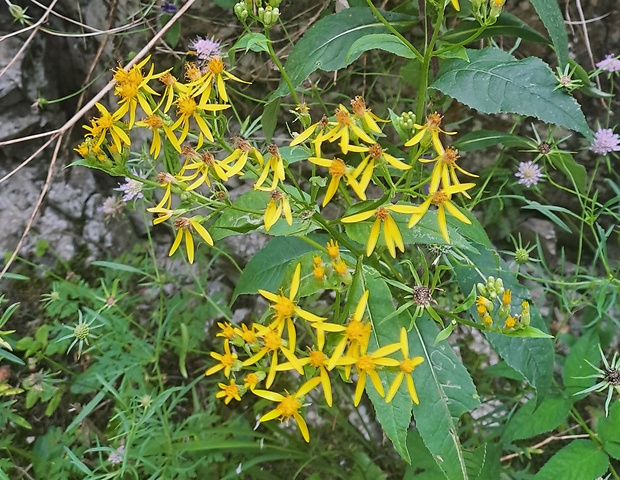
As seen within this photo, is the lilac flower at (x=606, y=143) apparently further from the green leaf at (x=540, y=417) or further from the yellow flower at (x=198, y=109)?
the yellow flower at (x=198, y=109)

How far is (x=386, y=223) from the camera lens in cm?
92

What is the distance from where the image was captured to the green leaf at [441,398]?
1053 millimetres

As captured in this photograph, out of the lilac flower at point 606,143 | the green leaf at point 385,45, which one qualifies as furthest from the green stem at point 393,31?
the lilac flower at point 606,143

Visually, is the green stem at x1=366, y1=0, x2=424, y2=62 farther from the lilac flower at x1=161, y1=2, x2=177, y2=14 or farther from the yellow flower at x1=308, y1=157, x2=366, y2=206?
the lilac flower at x1=161, y1=2, x2=177, y2=14

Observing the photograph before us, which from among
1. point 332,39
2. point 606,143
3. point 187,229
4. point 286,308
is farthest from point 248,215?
point 606,143

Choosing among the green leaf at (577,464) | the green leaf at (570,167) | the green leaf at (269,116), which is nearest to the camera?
the green leaf at (577,464)

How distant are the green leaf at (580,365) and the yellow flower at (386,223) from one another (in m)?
0.67

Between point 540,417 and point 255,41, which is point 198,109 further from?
point 540,417

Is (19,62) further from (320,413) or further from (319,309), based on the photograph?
(320,413)

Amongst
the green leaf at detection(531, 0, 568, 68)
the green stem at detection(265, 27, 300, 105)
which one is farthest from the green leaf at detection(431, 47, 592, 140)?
the green stem at detection(265, 27, 300, 105)

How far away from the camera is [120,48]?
1921 millimetres

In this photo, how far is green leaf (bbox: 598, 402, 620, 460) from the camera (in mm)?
1214

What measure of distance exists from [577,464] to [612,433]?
4.1 inches

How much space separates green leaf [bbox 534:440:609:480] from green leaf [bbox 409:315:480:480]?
9.4 inches
